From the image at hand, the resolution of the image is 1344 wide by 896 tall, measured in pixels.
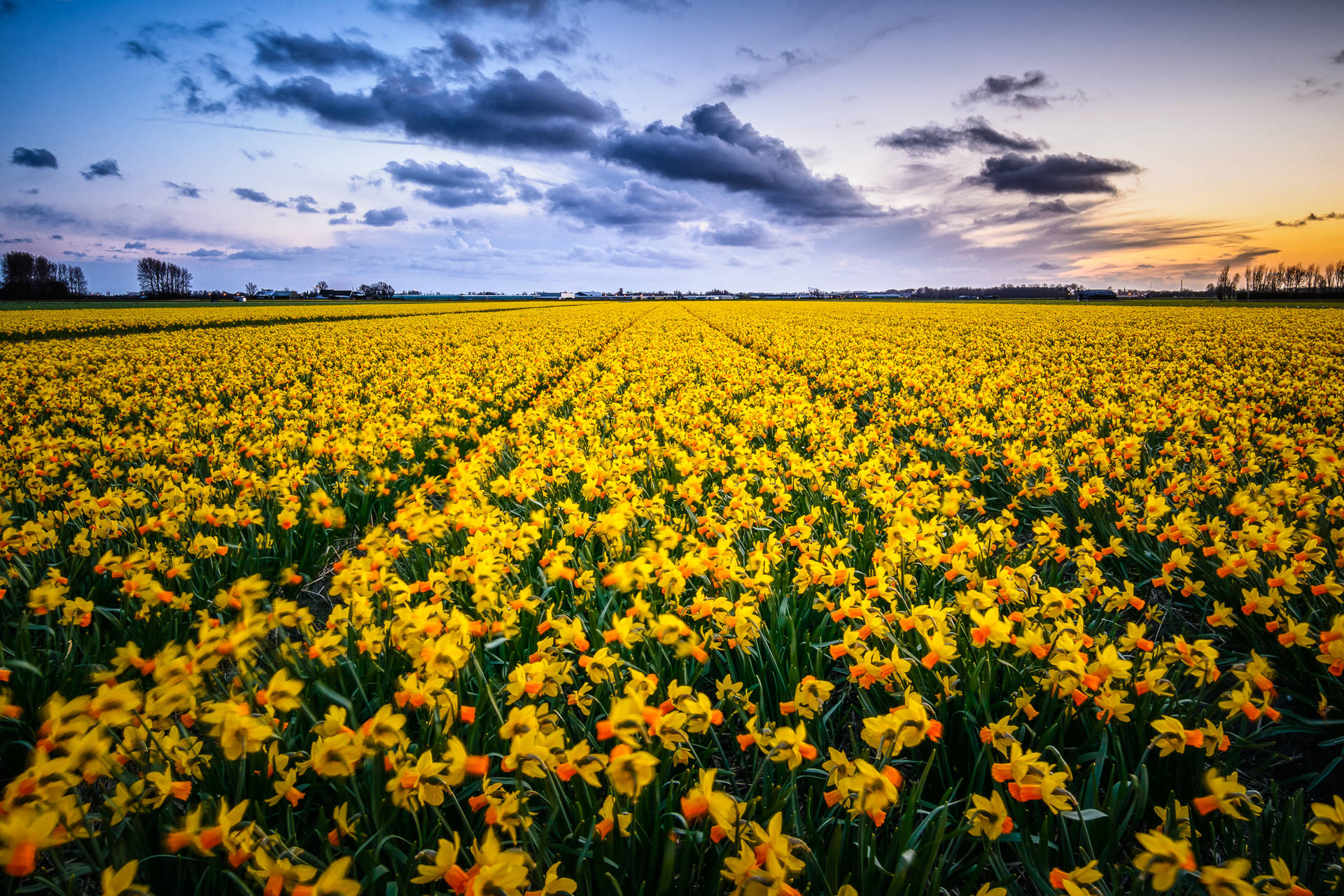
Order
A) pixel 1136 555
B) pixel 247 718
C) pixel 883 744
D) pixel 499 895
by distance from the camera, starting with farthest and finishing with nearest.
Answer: pixel 1136 555 < pixel 883 744 < pixel 247 718 < pixel 499 895

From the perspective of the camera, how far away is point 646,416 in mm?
8047

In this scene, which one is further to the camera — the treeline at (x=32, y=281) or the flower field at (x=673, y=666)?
the treeline at (x=32, y=281)

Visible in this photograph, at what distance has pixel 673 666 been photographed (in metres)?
2.90

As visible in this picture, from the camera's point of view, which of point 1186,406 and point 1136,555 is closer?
point 1136,555

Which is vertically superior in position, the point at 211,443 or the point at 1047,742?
the point at 211,443

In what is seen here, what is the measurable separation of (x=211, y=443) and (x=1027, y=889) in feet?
29.5

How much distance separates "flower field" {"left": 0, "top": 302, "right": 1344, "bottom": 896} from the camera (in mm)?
1652

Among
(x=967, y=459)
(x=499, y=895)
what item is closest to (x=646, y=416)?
(x=967, y=459)

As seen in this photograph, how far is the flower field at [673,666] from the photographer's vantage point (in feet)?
5.42

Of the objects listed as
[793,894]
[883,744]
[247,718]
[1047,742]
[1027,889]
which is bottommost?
[1027,889]

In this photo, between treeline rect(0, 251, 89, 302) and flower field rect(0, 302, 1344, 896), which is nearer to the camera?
flower field rect(0, 302, 1344, 896)

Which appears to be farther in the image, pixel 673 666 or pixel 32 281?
pixel 32 281

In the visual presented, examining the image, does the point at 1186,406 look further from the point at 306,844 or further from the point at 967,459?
the point at 306,844

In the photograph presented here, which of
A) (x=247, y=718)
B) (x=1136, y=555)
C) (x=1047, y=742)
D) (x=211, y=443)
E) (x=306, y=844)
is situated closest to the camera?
(x=247, y=718)
